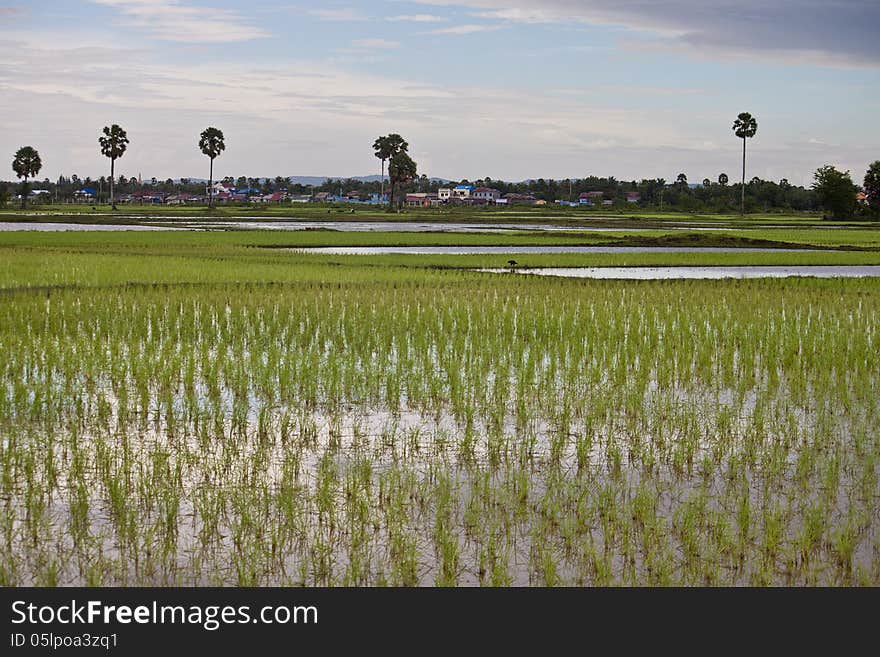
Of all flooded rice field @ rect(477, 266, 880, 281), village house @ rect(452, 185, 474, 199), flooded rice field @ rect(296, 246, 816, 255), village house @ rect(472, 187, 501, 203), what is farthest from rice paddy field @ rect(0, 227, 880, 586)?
village house @ rect(472, 187, 501, 203)

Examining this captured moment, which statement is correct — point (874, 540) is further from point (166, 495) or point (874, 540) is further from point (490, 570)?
point (166, 495)

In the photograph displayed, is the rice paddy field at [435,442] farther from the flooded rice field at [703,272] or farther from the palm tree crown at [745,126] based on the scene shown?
the palm tree crown at [745,126]

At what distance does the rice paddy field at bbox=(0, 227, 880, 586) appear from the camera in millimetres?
4883

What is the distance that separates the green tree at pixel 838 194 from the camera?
245ft

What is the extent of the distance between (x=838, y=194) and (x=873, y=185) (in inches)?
91.7

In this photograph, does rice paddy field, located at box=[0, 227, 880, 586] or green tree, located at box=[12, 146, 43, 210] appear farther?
green tree, located at box=[12, 146, 43, 210]

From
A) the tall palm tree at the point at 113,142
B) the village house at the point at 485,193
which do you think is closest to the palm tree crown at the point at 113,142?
the tall palm tree at the point at 113,142

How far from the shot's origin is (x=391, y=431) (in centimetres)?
739

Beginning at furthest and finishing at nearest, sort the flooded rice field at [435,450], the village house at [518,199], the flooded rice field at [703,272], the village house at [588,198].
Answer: the village house at [518,199] < the village house at [588,198] < the flooded rice field at [703,272] < the flooded rice field at [435,450]

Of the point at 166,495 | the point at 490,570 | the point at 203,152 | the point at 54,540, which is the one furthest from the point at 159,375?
the point at 203,152

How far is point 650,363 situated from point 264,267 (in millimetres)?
11663

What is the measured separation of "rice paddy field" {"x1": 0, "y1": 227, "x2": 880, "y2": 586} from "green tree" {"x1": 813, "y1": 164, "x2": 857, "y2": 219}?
212 feet

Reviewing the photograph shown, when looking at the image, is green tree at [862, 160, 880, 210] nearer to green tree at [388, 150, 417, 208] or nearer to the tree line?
the tree line

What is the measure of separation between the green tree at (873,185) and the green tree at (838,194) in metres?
1.16
